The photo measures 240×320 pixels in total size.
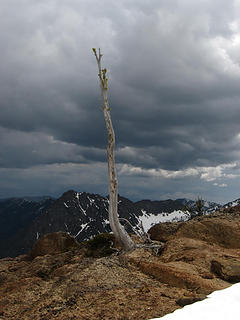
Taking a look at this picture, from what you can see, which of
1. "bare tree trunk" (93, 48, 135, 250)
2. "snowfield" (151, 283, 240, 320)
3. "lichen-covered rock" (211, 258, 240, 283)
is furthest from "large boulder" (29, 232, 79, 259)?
"snowfield" (151, 283, 240, 320)

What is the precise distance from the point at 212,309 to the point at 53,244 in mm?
18888

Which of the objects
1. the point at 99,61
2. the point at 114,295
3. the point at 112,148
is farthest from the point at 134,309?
the point at 99,61

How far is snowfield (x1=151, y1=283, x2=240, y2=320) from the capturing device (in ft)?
22.5

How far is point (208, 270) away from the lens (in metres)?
12.0

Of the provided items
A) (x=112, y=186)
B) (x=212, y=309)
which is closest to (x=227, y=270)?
(x=212, y=309)

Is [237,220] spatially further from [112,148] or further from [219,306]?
[219,306]

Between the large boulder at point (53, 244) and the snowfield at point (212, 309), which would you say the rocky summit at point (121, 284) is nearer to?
the snowfield at point (212, 309)

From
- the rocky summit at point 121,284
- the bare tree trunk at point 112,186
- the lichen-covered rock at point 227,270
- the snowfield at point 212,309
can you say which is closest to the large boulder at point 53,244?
the rocky summit at point 121,284

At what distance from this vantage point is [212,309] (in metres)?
7.33

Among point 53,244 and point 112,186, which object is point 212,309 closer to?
point 112,186

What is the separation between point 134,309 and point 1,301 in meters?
5.83

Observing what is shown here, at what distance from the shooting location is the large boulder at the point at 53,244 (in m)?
23.3

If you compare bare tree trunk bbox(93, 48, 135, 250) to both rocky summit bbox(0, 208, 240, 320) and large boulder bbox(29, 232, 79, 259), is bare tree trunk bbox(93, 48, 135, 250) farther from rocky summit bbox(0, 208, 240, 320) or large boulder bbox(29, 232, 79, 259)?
large boulder bbox(29, 232, 79, 259)

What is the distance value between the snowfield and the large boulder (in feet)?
54.9
